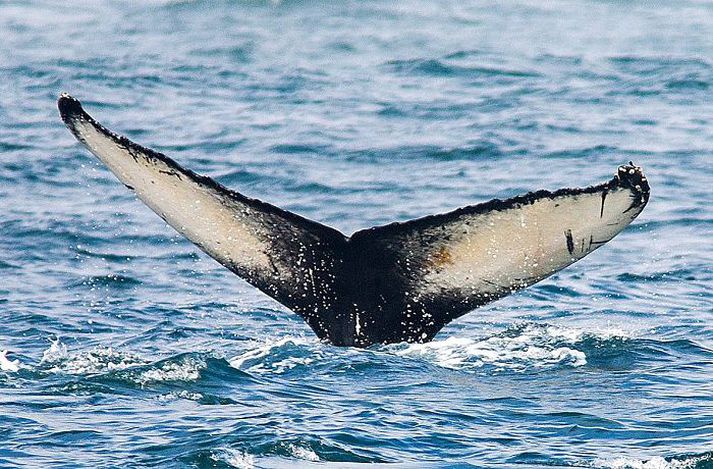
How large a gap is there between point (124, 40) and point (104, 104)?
5.79 meters

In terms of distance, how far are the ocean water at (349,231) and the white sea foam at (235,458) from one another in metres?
0.02

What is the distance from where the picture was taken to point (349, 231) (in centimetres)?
1277

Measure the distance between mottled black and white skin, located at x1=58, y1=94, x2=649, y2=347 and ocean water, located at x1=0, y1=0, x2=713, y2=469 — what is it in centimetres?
45

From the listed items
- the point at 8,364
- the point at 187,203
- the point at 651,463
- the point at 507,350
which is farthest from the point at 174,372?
the point at 651,463

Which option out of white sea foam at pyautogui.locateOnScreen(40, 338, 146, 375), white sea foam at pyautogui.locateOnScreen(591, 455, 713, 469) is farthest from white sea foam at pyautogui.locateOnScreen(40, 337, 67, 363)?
white sea foam at pyautogui.locateOnScreen(591, 455, 713, 469)

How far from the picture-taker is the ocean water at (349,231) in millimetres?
7047

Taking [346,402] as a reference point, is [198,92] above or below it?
above

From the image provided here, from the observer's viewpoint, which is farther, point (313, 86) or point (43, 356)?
point (313, 86)

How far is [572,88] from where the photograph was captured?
19484mm

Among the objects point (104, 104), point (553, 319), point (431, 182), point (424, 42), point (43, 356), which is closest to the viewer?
point (43, 356)

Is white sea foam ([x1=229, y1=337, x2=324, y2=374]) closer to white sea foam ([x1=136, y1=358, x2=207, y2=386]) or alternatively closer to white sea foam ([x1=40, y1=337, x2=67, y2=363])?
white sea foam ([x1=136, y1=358, x2=207, y2=386])

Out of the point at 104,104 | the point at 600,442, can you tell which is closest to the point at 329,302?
the point at 600,442

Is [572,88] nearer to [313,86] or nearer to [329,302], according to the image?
[313,86]

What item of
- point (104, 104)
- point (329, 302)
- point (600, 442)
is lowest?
point (600, 442)
